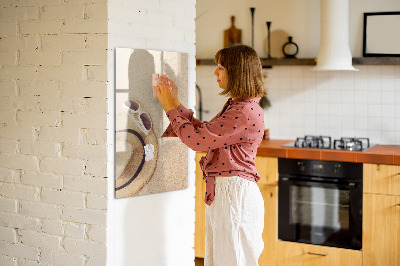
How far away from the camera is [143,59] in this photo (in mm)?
2797

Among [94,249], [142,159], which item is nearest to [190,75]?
[142,159]

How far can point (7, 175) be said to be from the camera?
301 centimetres

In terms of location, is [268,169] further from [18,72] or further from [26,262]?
[18,72]

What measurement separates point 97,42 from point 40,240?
1.05m

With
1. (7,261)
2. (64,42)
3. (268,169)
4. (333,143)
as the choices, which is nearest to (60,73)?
(64,42)

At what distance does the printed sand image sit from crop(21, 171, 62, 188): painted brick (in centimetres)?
33

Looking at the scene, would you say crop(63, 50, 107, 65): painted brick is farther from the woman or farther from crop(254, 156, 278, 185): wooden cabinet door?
crop(254, 156, 278, 185): wooden cabinet door

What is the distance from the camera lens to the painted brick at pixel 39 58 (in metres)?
2.79

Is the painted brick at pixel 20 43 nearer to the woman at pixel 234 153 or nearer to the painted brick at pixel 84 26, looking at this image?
the painted brick at pixel 84 26

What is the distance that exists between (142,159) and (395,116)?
2369mm

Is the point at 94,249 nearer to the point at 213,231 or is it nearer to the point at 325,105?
the point at 213,231

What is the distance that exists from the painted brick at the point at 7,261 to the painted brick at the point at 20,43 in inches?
43.1

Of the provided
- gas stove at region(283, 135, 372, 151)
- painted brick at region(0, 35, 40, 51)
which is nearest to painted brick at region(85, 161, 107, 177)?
painted brick at region(0, 35, 40, 51)

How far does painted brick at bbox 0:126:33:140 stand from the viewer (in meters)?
2.92
